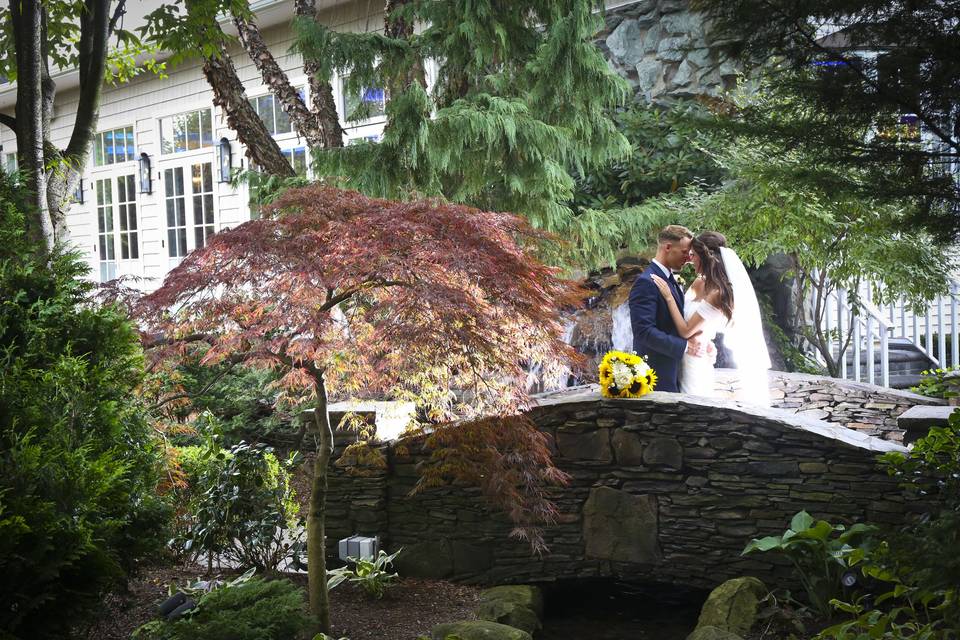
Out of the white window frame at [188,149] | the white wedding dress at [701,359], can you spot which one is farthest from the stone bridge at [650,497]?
the white window frame at [188,149]

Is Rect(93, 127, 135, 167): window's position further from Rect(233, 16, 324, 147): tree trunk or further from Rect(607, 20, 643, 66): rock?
Rect(607, 20, 643, 66): rock

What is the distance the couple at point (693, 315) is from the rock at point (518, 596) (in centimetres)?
156

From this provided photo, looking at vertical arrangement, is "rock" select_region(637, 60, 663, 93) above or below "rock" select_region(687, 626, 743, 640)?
above

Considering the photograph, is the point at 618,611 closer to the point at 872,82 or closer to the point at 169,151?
the point at 872,82

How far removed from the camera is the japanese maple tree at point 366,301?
3.87 metres

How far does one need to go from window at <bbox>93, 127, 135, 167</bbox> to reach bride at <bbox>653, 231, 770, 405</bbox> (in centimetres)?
1192

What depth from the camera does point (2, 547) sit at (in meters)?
2.64

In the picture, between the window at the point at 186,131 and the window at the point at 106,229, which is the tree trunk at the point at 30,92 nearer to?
the window at the point at 186,131

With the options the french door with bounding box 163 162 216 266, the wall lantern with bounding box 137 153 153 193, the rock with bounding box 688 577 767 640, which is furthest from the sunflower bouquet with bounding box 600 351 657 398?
the wall lantern with bounding box 137 153 153 193

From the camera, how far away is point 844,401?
284 inches

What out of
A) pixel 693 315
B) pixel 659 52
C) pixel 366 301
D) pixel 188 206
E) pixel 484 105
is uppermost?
pixel 659 52

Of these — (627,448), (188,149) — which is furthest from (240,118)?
(188,149)

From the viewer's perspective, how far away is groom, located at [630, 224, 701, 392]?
5.29 m

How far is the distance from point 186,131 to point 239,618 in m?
11.5
